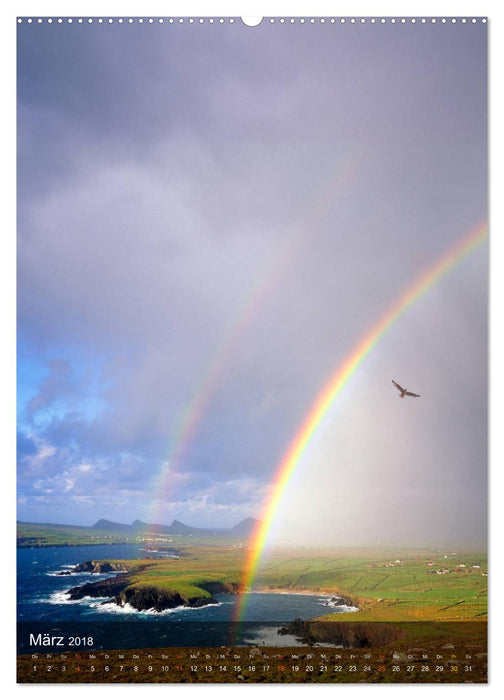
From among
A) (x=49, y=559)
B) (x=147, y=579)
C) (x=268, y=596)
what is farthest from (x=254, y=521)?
(x=49, y=559)

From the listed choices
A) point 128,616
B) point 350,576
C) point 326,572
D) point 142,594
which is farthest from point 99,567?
point 350,576

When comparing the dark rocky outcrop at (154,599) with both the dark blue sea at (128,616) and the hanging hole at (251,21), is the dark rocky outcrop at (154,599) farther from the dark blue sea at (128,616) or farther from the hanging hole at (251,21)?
the hanging hole at (251,21)

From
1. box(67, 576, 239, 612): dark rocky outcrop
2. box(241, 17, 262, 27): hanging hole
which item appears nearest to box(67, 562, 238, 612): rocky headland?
box(67, 576, 239, 612): dark rocky outcrop

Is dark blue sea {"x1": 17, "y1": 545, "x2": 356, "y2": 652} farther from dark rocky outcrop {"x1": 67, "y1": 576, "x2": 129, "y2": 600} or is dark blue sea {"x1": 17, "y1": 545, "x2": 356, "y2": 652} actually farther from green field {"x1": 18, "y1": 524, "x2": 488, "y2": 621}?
green field {"x1": 18, "y1": 524, "x2": 488, "y2": 621}

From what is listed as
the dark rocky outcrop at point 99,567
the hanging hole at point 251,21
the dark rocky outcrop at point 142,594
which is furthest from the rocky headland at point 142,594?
the hanging hole at point 251,21

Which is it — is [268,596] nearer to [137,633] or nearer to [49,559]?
[137,633]

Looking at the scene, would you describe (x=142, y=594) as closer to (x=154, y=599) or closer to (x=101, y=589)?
(x=154, y=599)
